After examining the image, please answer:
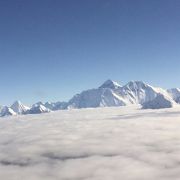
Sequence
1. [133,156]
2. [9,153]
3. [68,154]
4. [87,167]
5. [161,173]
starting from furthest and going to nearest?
[9,153]
[68,154]
[133,156]
[87,167]
[161,173]

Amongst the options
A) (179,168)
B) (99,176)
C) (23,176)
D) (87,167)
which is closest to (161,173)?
(179,168)

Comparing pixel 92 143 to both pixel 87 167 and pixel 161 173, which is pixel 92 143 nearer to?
pixel 87 167

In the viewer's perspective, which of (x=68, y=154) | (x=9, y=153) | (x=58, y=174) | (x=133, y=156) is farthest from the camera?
(x=9, y=153)

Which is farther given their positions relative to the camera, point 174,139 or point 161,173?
point 174,139

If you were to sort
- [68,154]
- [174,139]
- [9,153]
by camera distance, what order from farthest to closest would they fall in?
[174,139] → [9,153] → [68,154]

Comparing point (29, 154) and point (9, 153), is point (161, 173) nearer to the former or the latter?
point (29, 154)

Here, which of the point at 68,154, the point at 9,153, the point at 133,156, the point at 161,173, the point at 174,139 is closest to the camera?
the point at 161,173

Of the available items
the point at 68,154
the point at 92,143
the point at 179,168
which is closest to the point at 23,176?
the point at 68,154

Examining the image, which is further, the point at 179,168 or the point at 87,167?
the point at 87,167
